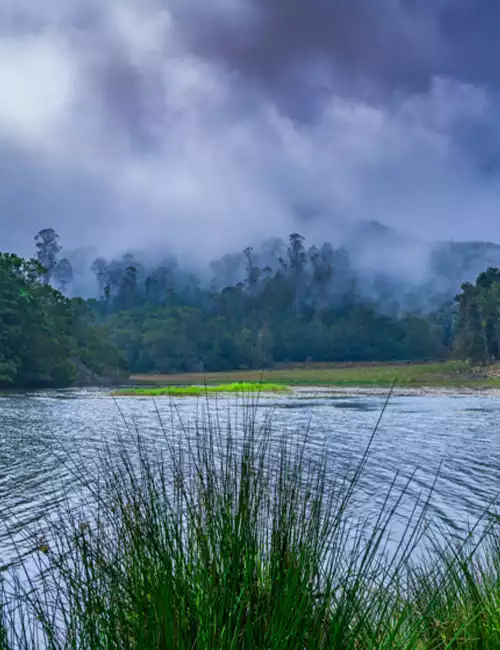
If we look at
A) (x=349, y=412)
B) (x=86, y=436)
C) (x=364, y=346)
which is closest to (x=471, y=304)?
(x=364, y=346)

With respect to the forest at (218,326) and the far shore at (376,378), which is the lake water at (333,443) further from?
Result: the far shore at (376,378)

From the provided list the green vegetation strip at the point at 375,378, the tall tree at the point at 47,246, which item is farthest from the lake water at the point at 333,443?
the tall tree at the point at 47,246

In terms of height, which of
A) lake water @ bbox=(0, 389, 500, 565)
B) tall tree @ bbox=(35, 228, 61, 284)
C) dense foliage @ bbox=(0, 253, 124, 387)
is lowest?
lake water @ bbox=(0, 389, 500, 565)

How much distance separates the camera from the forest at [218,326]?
1902 inches

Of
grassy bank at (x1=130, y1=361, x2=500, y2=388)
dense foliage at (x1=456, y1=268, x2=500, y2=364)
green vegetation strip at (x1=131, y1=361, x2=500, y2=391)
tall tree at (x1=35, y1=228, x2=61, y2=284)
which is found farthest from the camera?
tall tree at (x1=35, y1=228, x2=61, y2=284)

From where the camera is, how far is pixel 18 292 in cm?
4722

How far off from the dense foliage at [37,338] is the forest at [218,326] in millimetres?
82

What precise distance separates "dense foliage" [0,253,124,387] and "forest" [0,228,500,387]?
0.08m

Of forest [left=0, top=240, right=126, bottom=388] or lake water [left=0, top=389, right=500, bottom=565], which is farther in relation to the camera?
forest [left=0, top=240, right=126, bottom=388]

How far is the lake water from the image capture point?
1012 cm

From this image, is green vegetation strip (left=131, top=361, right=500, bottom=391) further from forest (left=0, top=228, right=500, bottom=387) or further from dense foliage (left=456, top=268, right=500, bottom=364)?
forest (left=0, top=228, right=500, bottom=387)

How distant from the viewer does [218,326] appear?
82438 mm

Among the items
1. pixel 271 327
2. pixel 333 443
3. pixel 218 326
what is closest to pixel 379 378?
pixel 218 326

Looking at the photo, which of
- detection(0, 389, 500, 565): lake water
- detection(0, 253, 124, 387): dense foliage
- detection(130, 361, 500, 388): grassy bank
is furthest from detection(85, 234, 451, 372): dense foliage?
detection(0, 389, 500, 565): lake water
